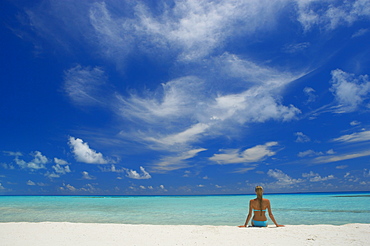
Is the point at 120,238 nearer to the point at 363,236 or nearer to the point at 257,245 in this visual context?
the point at 257,245

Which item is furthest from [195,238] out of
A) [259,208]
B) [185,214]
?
[185,214]

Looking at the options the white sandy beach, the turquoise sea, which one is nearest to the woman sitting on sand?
the white sandy beach

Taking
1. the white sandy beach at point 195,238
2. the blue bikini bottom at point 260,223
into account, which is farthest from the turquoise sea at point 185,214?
the white sandy beach at point 195,238

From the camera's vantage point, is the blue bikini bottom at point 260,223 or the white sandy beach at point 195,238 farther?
the blue bikini bottom at point 260,223

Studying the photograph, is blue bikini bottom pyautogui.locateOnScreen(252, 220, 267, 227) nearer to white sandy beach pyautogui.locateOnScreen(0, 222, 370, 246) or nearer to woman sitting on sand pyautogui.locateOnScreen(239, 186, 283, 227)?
→ woman sitting on sand pyautogui.locateOnScreen(239, 186, 283, 227)

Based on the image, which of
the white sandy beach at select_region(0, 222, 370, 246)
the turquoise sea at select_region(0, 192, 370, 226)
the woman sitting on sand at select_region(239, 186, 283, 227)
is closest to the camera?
the white sandy beach at select_region(0, 222, 370, 246)

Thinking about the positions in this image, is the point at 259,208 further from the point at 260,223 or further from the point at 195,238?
the point at 195,238

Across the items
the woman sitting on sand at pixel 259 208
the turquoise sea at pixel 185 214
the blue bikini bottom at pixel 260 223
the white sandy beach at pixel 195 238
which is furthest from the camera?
the turquoise sea at pixel 185 214

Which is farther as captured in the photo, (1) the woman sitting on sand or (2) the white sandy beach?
(1) the woman sitting on sand

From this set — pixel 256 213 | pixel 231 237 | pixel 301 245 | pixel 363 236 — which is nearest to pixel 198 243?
pixel 231 237

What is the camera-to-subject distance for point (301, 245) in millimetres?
6379

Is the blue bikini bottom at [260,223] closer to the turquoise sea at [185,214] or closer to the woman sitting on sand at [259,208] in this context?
the woman sitting on sand at [259,208]

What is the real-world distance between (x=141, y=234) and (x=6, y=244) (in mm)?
4104

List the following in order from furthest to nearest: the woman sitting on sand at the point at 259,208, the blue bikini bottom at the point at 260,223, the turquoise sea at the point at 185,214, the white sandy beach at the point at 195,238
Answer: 1. the turquoise sea at the point at 185,214
2. the blue bikini bottom at the point at 260,223
3. the woman sitting on sand at the point at 259,208
4. the white sandy beach at the point at 195,238
